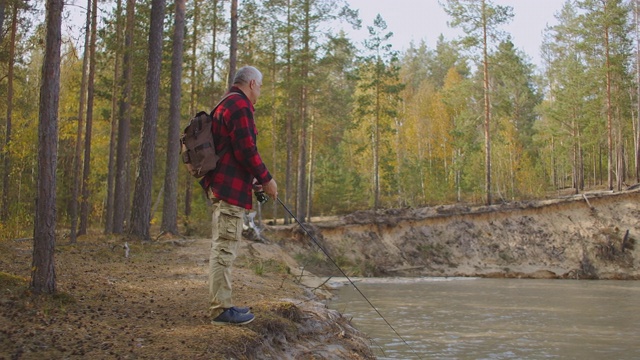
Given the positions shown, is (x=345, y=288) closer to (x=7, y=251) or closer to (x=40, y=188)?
(x=7, y=251)

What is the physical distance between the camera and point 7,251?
8.66 metres

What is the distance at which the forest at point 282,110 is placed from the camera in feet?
48.4

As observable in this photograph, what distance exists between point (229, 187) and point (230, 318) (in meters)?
1.15

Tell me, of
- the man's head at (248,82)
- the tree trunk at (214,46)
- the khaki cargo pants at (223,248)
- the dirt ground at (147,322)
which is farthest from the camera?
the tree trunk at (214,46)

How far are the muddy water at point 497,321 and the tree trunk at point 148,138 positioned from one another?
212 inches

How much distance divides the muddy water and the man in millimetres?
3104

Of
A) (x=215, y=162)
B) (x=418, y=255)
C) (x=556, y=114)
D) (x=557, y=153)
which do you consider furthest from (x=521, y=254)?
(x=215, y=162)

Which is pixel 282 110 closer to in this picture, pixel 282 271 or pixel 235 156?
pixel 282 271

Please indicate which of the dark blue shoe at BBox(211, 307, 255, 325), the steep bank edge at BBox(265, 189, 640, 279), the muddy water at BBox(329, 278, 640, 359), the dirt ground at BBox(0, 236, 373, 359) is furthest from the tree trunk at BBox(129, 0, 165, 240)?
the dark blue shoe at BBox(211, 307, 255, 325)

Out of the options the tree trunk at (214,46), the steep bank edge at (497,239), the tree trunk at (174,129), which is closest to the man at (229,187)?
the tree trunk at (174,129)

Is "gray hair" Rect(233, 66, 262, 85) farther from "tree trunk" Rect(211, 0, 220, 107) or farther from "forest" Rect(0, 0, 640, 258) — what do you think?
"tree trunk" Rect(211, 0, 220, 107)

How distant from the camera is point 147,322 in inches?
182

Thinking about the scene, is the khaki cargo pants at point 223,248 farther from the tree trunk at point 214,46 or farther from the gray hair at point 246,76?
the tree trunk at point 214,46

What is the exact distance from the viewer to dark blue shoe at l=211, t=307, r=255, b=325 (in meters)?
4.41
